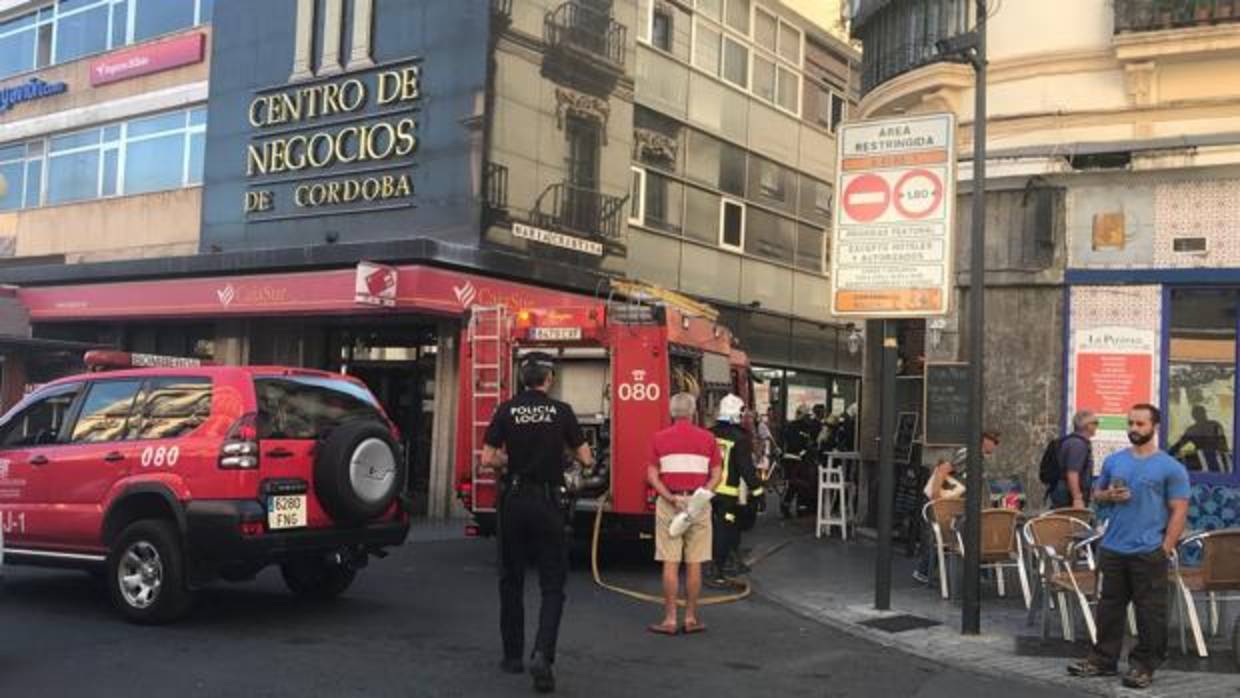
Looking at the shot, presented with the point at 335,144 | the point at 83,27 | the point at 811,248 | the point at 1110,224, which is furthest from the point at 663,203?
the point at 83,27

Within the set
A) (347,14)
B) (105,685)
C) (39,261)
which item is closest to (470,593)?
(105,685)

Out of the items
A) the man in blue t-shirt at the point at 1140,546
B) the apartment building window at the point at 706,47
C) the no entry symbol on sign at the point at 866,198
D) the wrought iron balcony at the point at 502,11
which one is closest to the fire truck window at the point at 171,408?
the no entry symbol on sign at the point at 866,198

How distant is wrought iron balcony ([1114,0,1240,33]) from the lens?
11180mm

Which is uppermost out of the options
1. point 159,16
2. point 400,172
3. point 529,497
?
point 159,16

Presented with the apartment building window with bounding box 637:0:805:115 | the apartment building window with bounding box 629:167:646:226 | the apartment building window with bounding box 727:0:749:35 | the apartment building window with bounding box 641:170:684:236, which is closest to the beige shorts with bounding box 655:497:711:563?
the apartment building window with bounding box 629:167:646:226

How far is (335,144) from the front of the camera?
18.7 m

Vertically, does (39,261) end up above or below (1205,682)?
above

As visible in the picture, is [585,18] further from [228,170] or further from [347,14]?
[228,170]

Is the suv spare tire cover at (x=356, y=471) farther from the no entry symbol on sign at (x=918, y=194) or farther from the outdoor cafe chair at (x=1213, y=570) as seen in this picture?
the outdoor cafe chair at (x=1213, y=570)

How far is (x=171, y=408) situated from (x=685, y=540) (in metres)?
3.93

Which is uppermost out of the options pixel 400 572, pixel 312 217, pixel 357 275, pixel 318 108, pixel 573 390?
pixel 318 108

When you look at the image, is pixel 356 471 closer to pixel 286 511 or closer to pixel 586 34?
pixel 286 511

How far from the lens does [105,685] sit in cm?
601

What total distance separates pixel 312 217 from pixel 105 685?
13725 millimetres
